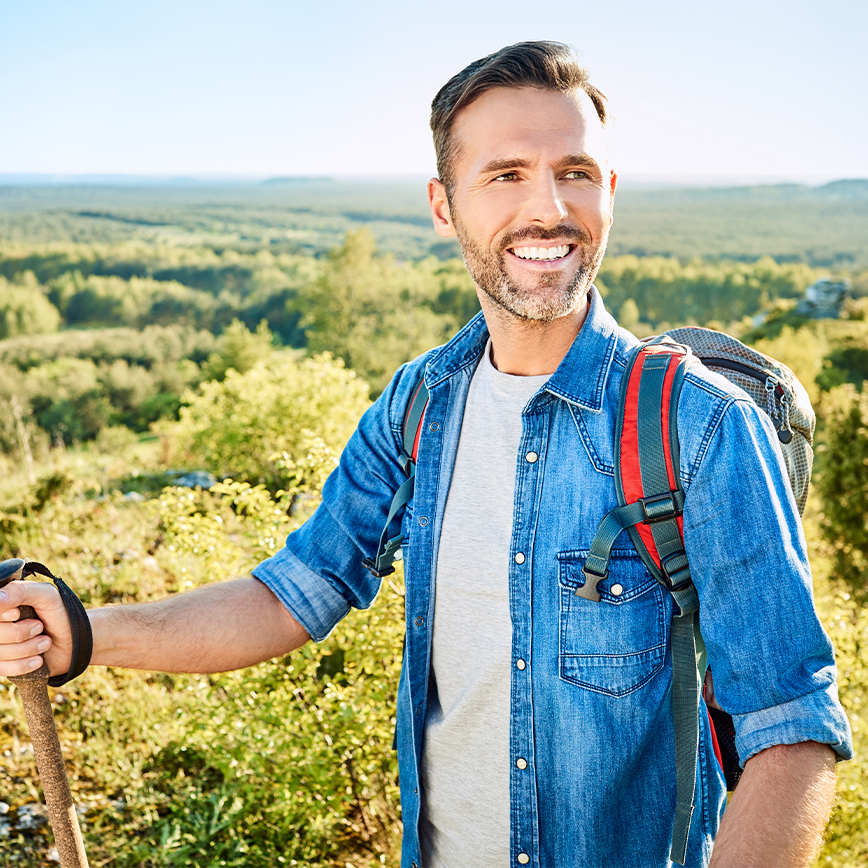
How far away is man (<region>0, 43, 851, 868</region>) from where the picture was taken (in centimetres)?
121

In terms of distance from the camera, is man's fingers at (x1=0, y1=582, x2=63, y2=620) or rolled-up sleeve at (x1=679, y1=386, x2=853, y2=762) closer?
rolled-up sleeve at (x1=679, y1=386, x2=853, y2=762)

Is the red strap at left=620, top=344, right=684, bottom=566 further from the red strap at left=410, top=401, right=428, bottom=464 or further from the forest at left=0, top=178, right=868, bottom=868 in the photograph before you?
the forest at left=0, top=178, right=868, bottom=868

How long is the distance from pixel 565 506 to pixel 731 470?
1.13 feet

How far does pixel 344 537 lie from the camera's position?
1829mm

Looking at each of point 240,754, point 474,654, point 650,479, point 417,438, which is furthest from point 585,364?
point 240,754

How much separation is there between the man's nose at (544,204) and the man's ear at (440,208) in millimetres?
304

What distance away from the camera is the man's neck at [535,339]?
172 cm

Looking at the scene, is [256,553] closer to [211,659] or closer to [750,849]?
[211,659]

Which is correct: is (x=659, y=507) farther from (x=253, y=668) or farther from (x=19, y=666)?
(x=253, y=668)

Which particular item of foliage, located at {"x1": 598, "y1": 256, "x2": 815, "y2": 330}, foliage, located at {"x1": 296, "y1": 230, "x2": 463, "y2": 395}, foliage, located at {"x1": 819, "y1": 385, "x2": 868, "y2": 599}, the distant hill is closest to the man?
foliage, located at {"x1": 819, "y1": 385, "x2": 868, "y2": 599}

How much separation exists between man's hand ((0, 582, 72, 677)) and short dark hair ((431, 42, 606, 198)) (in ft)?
4.39

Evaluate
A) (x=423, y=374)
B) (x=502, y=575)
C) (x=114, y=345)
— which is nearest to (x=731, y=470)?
(x=502, y=575)

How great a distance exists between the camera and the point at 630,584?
1397 mm

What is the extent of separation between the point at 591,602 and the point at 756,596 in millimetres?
315
